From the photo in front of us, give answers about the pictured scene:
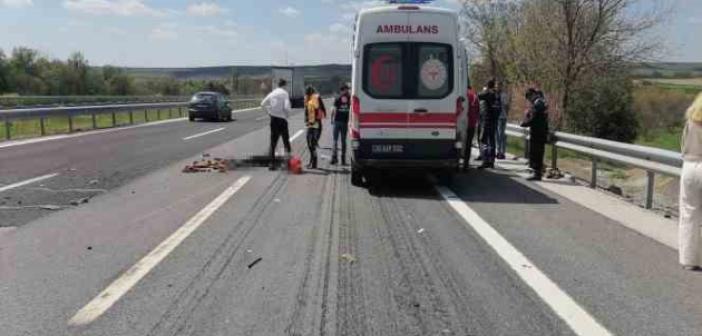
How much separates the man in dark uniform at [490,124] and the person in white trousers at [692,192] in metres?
8.16

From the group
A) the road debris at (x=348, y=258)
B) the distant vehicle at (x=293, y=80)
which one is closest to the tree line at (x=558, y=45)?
the road debris at (x=348, y=258)

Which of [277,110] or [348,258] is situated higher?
[277,110]

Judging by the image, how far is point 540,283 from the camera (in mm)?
5750

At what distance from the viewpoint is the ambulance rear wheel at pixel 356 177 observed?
454 inches

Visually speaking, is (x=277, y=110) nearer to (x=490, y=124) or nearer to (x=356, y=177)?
(x=356, y=177)

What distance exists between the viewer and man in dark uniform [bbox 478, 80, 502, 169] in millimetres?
14641

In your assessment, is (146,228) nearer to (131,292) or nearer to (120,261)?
(120,261)

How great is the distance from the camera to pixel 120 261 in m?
6.38

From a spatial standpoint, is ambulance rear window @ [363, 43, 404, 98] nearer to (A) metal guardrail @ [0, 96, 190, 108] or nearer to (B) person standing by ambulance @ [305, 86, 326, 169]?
(B) person standing by ambulance @ [305, 86, 326, 169]

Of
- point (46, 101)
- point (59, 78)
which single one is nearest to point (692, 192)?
point (46, 101)

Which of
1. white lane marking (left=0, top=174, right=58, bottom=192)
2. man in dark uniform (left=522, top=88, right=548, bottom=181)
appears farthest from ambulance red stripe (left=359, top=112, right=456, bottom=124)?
white lane marking (left=0, top=174, right=58, bottom=192)

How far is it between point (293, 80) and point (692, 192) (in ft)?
192

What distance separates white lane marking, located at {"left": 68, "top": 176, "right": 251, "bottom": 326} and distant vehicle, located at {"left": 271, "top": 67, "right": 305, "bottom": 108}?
52.6 m

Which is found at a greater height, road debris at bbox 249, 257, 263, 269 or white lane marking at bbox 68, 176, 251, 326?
white lane marking at bbox 68, 176, 251, 326
